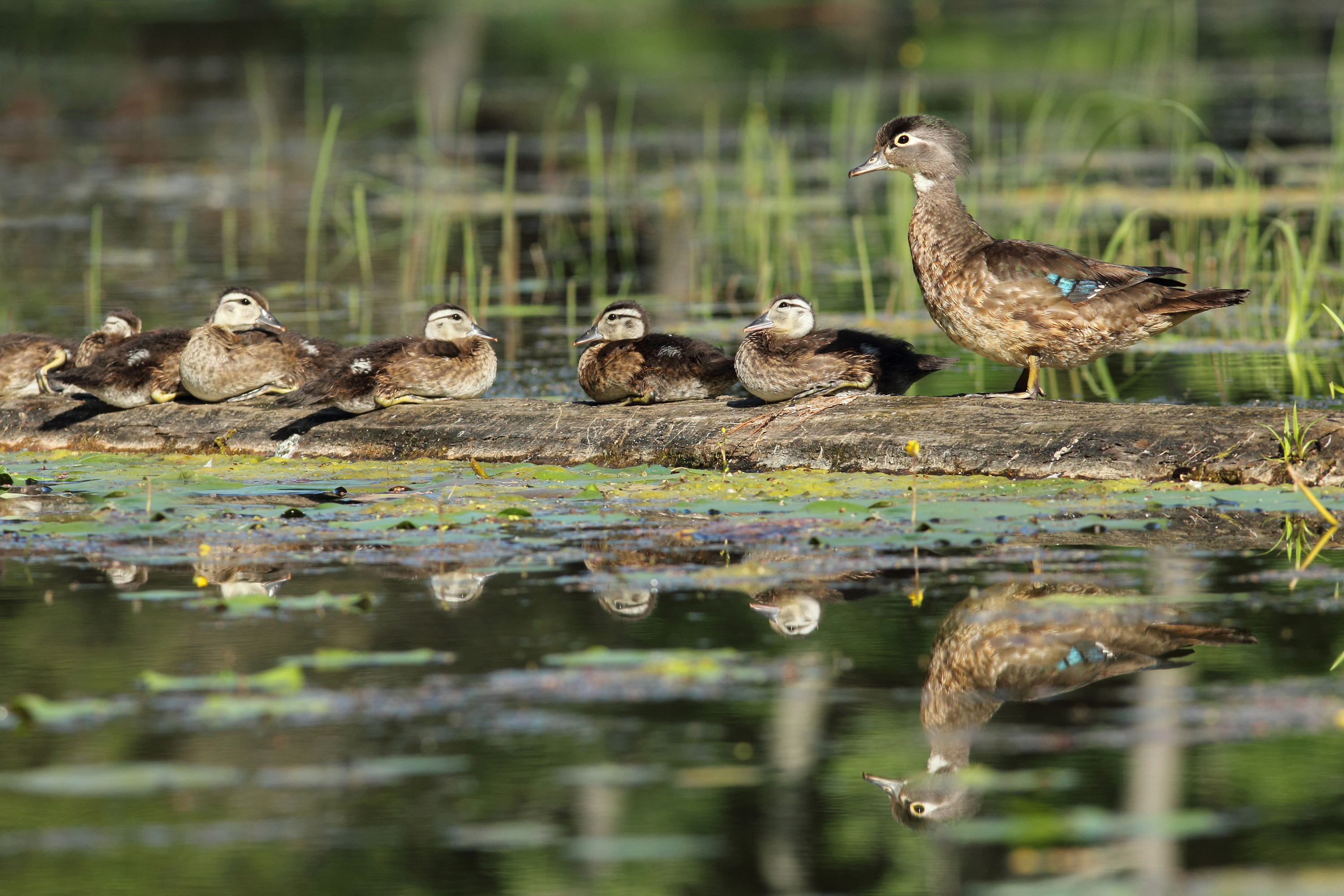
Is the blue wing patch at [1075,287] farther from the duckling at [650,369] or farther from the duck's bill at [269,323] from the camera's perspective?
the duck's bill at [269,323]

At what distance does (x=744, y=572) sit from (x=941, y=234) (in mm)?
2919

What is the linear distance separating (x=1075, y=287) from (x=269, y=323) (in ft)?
13.5

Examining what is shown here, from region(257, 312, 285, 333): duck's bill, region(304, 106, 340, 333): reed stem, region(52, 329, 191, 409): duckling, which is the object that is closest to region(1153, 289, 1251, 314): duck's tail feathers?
region(257, 312, 285, 333): duck's bill

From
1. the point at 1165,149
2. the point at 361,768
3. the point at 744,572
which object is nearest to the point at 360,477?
the point at 744,572

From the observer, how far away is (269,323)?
9.62m

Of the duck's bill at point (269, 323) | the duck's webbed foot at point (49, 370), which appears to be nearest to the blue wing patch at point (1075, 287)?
the duck's bill at point (269, 323)

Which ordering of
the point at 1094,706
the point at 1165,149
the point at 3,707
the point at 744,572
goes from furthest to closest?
the point at 1165,149, the point at 744,572, the point at 3,707, the point at 1094,706

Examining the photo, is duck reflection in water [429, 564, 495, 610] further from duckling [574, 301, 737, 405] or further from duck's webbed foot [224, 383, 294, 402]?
duck's webbed foot [224, 383, 294, 402]

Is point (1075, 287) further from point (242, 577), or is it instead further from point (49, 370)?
point (49, 370)

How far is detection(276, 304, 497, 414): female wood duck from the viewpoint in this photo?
29.0 ft

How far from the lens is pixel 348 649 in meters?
5.48

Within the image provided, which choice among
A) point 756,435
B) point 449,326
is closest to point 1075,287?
point 756,435

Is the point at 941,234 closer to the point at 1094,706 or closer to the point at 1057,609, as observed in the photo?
the point at 1057,609

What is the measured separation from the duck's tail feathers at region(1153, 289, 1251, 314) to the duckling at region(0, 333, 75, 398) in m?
5.75
